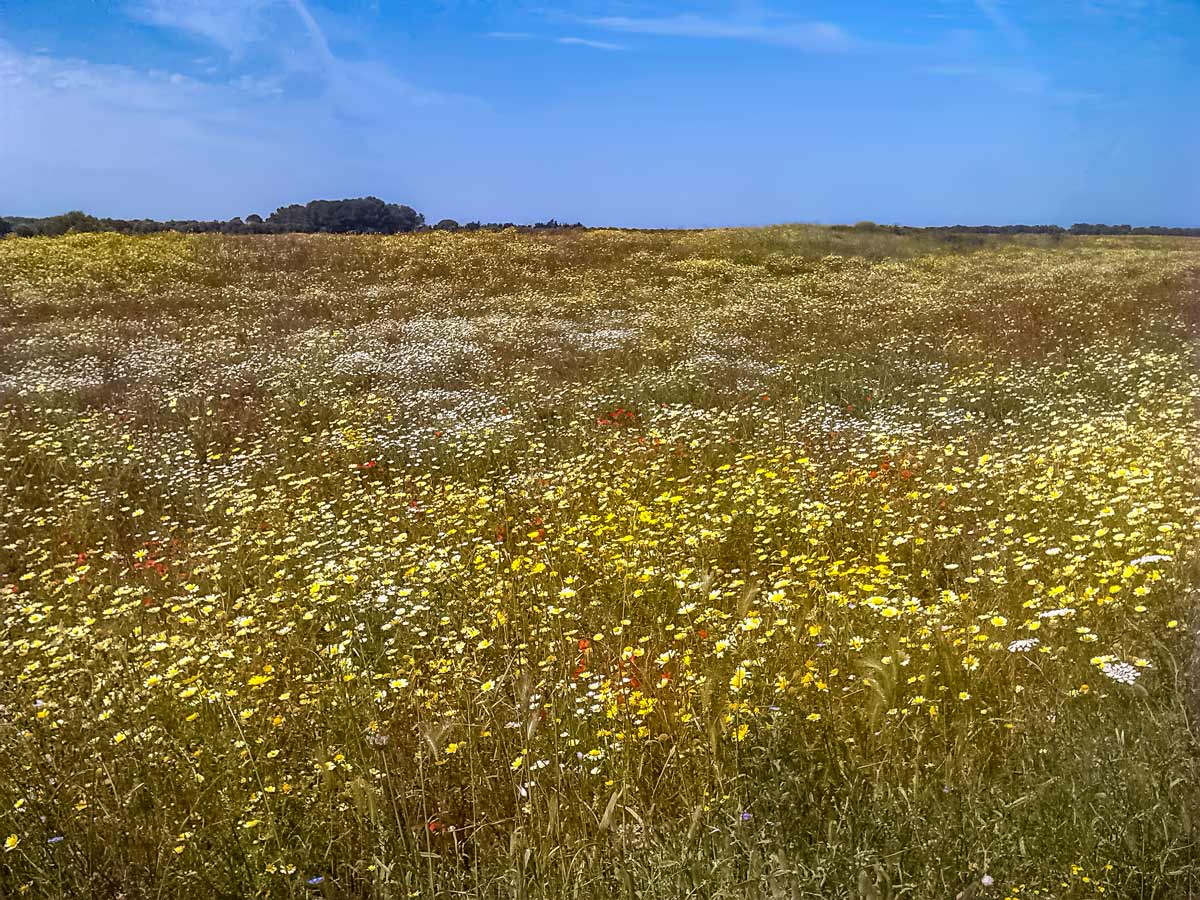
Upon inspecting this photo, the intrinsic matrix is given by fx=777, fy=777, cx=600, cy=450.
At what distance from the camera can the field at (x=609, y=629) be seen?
9.37 feet

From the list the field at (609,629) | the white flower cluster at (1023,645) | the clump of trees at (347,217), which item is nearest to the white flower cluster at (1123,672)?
the field at (609,629)

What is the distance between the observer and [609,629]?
488 cm

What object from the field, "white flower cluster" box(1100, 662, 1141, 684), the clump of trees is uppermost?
the clump of trees

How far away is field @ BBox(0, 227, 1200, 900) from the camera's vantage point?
2.86 m

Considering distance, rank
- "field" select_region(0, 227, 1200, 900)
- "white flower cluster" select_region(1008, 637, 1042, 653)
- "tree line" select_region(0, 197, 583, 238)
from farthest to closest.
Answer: "tree line" select_region(0, 197, 583, 238) < "white flower cluster" select_region(1008, 637, 1042, 653) < "field" select_region(0, 227, 1200, 900)

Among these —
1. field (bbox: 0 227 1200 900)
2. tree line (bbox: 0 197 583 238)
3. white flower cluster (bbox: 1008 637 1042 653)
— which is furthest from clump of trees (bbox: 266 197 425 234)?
white flower cluster (bbox: 1008 637 1042 653)

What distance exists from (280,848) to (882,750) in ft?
8.21

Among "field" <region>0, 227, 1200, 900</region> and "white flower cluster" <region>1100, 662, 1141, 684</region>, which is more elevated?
"white flower cluster" <region>1100, 662, 1141, 684</region>

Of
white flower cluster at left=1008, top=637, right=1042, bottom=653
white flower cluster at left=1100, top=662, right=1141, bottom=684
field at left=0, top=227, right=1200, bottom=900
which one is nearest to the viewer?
field at left=0, top=227, right=1200, bottom=900

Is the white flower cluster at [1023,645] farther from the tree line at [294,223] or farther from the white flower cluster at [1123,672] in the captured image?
the tree line at [294,223]

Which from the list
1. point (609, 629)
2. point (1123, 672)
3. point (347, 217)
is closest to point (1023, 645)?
point (1123, 672)

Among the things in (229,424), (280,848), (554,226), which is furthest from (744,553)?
Answer: (554,226)

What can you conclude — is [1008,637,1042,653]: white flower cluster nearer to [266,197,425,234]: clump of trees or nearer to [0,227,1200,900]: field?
[0,227,1200,900]: field

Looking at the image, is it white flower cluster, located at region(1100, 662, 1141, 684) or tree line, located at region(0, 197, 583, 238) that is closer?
white flower cluster, located at region(1100, 662, 1141, 684)
